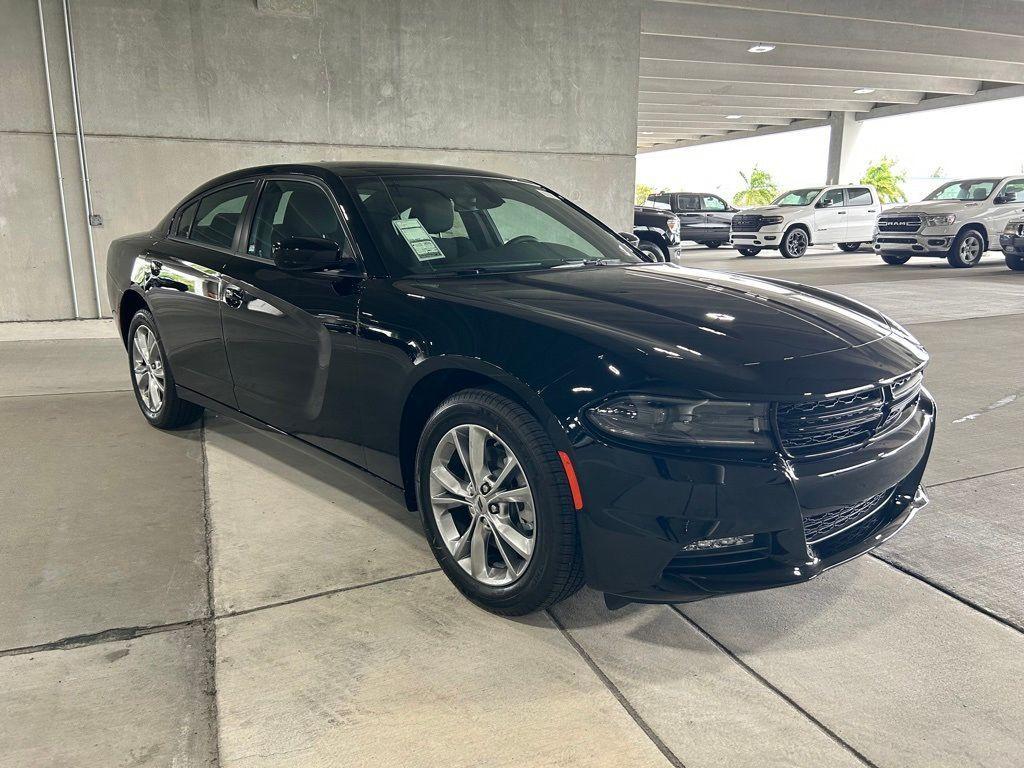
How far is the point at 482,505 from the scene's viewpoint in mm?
2623

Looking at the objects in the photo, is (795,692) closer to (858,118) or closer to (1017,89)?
(1017,89)

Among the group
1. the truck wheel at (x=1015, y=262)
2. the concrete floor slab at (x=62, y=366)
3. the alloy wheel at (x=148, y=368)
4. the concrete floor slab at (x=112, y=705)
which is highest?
the alloy wheel at (x=148, y=368)

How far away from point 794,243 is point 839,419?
17370 mm

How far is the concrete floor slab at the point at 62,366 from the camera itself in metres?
5.90

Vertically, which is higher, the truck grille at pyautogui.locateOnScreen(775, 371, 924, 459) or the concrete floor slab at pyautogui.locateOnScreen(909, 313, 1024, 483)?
the truck grille at pyautogui.locateOnScreen(775, 371, 924, 459)

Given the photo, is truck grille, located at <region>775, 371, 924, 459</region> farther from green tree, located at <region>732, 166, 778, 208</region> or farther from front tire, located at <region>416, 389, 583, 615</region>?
green tree, located at <region>732, 166, 778, 208</region>

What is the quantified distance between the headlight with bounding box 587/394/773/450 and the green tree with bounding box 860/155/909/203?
121ft

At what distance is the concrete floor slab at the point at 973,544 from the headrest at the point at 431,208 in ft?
7.05

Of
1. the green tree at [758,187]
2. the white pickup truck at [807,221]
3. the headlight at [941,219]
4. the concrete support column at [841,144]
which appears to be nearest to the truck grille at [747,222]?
the white pickup truck at [807,221]

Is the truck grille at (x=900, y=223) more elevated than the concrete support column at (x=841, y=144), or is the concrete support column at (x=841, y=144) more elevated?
the concrete support column at (x=841, y=144)

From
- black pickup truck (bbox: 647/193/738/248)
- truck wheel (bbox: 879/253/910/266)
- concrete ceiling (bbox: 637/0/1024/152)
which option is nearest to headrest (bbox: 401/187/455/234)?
concrete ceiling (bbox: 637/0/1024/152)

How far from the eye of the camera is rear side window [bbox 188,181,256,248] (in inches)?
154

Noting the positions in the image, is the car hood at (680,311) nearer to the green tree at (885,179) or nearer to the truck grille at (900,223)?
the truck grille at (900,223)

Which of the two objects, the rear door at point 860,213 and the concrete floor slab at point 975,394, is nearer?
the concrete floor slab at point 975,394
